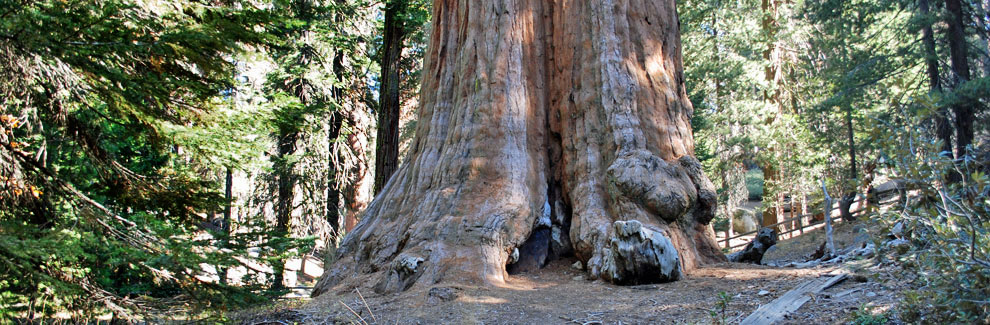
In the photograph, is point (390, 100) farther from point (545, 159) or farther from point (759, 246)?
point (759, 246)

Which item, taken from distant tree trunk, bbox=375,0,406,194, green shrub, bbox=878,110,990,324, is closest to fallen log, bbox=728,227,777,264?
green shrub, bbox=878,110,990,324

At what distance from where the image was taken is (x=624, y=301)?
4.93 metres

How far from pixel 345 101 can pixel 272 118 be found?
558 cm

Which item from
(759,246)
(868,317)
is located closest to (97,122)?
(868,317)

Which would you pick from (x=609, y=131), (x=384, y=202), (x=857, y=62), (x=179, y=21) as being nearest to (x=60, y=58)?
(x=179, y=21)

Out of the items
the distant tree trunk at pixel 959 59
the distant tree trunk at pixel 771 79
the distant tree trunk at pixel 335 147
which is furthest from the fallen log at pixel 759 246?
the distant tree trunk at pixel 771 79

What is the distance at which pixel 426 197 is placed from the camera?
6.56m

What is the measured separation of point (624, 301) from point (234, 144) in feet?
16.7

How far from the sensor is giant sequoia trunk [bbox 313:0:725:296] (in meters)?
5.86

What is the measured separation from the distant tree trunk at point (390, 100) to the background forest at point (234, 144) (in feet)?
0.12

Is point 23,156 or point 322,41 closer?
point 23,156

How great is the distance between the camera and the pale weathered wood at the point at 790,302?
3988 mm

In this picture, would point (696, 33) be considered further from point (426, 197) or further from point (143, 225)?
point (143, 225)

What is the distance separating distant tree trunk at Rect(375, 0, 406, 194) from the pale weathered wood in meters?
7.05
